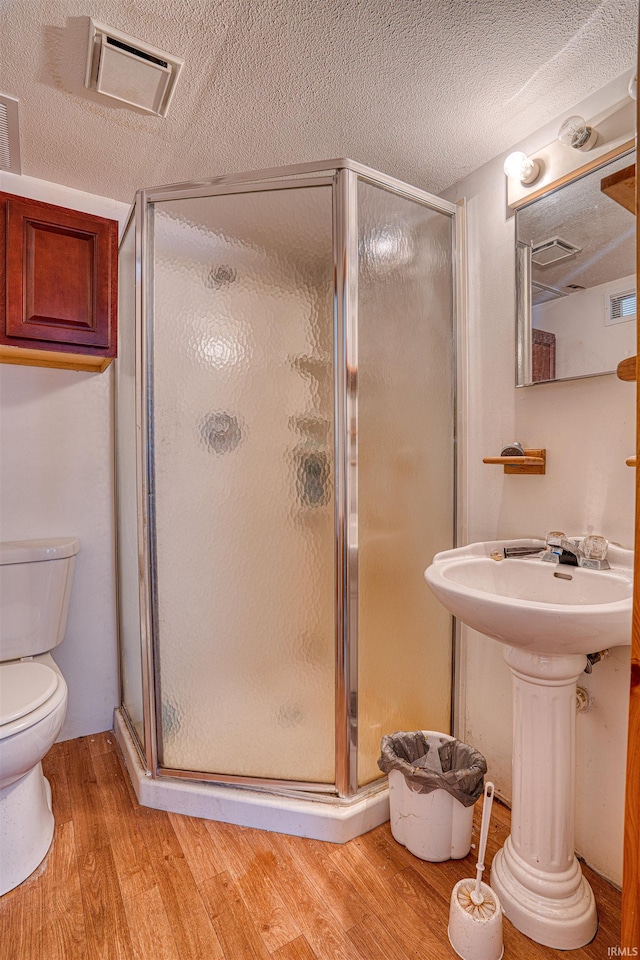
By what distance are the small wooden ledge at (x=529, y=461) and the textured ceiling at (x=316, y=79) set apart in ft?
3.40

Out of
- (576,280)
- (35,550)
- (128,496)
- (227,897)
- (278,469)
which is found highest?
(576,280)

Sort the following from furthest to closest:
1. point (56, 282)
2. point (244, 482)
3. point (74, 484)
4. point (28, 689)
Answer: point (74, 484) < point (56, 282) < point (244, 482) < point (28, 689)

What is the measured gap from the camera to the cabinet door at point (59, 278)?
157 cm

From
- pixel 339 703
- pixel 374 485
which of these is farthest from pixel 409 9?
pixel 339 703

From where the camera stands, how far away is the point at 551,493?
1.47 m

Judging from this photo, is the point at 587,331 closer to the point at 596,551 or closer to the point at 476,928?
the point at 596,551

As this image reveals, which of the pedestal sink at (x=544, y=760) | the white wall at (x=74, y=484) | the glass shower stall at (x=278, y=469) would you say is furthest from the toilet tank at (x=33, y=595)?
the pedestal sink at (x=544, y=760)

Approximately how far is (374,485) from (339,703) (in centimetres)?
68

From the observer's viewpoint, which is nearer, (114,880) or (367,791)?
(114,880)

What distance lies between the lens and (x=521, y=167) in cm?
149

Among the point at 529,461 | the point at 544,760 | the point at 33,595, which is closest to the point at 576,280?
the point at 529,461

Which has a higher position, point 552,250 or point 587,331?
point 552,250

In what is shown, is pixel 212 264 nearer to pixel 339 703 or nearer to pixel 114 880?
pixel 339 703

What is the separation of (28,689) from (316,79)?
195cm
